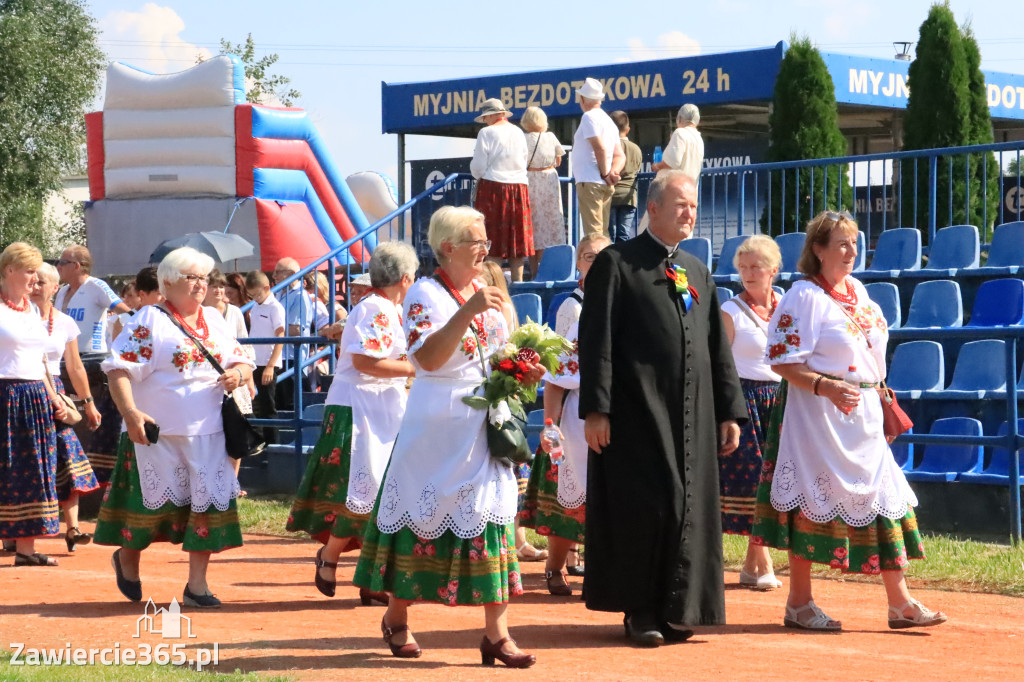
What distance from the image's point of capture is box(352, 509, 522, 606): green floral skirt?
567 cm

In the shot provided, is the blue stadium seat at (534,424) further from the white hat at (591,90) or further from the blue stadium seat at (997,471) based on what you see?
the white hat at (591,90)

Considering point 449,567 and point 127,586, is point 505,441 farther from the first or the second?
point 127,586

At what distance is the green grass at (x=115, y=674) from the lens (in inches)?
205

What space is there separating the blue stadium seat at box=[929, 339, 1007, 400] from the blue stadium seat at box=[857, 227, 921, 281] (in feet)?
7.43

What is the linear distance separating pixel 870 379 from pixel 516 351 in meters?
1.79

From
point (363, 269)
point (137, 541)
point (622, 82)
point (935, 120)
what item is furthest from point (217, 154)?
point (137, 541)

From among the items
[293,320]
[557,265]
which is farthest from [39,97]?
[557,265]

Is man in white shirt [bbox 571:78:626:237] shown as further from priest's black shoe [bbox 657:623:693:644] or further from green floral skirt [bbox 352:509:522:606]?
green floral skirt [bbox 352:509:522:606]

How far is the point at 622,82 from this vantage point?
23.0 meters

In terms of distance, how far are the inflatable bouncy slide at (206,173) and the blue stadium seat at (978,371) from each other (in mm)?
13503

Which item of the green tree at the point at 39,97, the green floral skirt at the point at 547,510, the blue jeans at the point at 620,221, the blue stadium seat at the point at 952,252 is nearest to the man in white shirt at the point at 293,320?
the blue jeans at the point at 620,221

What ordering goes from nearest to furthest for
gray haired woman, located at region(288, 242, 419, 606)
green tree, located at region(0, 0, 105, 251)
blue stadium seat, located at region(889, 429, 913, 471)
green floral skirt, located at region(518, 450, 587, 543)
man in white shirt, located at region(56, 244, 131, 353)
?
gray haired woman, located at region(288, 242, 419, 606) < green floral skirt, located at region(518, 450, 587, 543) < blue stadium seat, located at region(889, 429, 913, 471) < man in white shirt, located at region(56, 244, 131, 353) < green tree, located at region(0, 0, 105, 251)

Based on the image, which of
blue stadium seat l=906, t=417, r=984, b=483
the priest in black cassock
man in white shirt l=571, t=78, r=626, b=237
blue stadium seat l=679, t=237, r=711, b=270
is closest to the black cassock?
the priest in black cassock

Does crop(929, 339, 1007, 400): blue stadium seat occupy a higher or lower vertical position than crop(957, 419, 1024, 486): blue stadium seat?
higher
